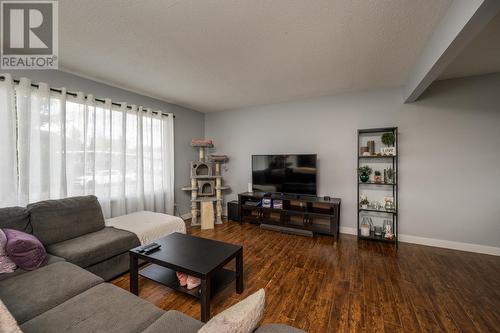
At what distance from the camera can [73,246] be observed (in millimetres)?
1950

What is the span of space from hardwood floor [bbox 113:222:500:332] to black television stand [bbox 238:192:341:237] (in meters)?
0.48

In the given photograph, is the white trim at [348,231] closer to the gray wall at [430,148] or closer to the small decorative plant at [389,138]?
the gray wall at [430,148]

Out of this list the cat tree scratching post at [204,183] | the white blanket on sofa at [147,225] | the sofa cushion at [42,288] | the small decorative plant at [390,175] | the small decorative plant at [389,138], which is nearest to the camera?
the sofa cushion at [42,288]

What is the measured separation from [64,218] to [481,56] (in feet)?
16.1

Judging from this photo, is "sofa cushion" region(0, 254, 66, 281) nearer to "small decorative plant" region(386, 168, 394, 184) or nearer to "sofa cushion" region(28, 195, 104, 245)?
"sofa cushion" region(28, 195, 104, 245)

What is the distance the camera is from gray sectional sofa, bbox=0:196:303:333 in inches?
41.0

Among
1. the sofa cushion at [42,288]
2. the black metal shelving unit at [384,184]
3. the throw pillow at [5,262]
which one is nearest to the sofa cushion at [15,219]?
the throw pillow at [5,262]

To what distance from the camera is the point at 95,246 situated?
1973mm

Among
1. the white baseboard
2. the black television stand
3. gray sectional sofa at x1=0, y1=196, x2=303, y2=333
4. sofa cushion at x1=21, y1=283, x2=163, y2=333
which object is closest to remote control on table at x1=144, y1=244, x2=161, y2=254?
gray sectional sofa at x1=0, y1=196, x2=303, y2=333

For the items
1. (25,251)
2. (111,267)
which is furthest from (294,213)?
(25,251)

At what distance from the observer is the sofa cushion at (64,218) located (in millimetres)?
1986

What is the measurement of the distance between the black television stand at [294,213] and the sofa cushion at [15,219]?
2836 mm

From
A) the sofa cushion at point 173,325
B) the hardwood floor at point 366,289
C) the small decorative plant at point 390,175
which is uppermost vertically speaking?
the small decorative plant at point 390,175

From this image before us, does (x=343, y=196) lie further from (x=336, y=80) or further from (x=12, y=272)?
(x=12, y=272)
